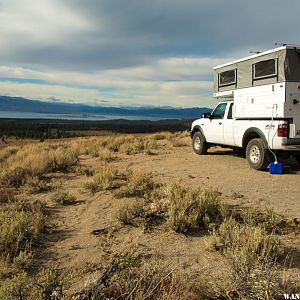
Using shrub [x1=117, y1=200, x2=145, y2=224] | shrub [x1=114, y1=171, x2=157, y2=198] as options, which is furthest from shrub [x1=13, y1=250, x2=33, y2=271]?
shrub [x1=114, y1=171, x2=157, y2=198]

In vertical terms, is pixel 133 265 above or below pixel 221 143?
below

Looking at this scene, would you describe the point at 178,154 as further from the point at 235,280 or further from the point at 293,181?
the point at 235,280

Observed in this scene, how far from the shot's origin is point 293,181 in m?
10.4

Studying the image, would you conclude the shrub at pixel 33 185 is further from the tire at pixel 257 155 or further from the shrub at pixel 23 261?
the tire at pixel 257 155

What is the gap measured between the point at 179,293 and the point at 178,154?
12.2 metres

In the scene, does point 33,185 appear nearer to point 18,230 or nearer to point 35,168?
point 35,168

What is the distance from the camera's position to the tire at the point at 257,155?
11430 mm

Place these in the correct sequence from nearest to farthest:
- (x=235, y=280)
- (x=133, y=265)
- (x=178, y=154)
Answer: (x=235, y=280)
(x=133, y=265)
(x=178, y=154)

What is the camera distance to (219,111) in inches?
555

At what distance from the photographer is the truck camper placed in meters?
10.6

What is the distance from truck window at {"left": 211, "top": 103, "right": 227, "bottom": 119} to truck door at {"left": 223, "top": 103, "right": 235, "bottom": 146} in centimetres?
32

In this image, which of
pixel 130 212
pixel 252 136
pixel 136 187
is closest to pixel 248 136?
pixel 252 136

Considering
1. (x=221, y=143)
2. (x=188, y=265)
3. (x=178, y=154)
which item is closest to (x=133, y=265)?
(x=188, y=265)

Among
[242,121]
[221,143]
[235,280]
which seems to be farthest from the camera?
[221,143]
